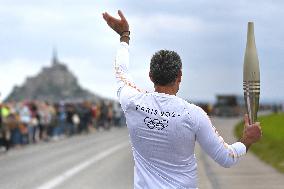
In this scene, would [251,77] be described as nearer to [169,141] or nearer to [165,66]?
[165,66]

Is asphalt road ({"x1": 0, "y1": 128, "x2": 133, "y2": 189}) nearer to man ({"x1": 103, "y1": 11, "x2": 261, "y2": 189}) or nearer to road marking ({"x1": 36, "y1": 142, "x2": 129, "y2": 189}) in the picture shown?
road marking ({"x1": 36, "y1": 142, "x2": 129, "y2": 189})

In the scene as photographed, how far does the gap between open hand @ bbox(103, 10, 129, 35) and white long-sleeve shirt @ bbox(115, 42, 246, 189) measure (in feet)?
1.32

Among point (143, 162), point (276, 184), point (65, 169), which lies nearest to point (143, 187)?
point (143, 162)

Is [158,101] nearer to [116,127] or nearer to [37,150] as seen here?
[37,150]

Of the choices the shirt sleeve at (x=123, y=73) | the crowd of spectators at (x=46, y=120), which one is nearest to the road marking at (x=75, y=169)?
the crowd of spectators at (x=46, y=120)

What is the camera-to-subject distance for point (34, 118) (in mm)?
32938

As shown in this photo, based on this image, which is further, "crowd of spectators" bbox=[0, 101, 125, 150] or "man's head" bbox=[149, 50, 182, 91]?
"crowd of spectators" bbox=[0, 101, 125, 150]

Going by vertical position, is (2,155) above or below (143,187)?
below

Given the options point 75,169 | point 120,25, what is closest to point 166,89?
point 120,25

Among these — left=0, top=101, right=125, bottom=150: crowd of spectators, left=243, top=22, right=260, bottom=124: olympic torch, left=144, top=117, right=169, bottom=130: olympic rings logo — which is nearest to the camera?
left=243, top=22, right=260, bottom=124: olympic torch

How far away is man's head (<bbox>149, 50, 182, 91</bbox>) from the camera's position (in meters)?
4.27

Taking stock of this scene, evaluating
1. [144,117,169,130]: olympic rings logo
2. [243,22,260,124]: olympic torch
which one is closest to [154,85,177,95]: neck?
[144,117,169,130]: olympic rings logo

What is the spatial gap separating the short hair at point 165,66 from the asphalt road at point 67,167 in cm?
1117

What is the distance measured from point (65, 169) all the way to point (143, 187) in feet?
51.7
